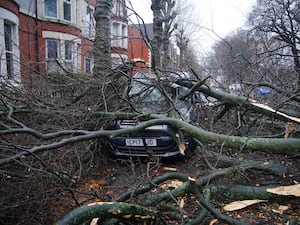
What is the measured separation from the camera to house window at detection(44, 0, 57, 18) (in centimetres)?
1434

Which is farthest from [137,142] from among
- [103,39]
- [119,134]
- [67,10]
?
[67,10]

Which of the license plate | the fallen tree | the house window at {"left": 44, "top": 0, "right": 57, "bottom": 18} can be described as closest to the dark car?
the license plate

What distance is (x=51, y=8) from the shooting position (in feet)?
47.7

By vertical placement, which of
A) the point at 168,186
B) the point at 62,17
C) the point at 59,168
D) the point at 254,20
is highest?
the point at 62,17

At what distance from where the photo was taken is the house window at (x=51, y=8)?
14.3 meters

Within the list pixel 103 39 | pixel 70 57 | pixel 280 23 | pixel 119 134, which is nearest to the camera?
pixel 119 134

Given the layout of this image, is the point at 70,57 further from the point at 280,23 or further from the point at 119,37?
the point at 280,23

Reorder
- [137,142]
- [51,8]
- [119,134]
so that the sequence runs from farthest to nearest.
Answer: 1. [51,8]
2. [137,142]
3. [119,134]

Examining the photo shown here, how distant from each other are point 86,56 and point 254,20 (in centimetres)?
469

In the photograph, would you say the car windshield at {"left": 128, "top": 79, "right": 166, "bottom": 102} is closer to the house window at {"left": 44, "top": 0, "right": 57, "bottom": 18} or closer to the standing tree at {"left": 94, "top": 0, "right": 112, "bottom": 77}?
the standing tree at {"left": 94, "top": 0, "right": 112, "bottom": 77}

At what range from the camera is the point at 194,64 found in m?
5.84

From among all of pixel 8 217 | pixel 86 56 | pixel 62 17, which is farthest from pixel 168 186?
pixel 62 17

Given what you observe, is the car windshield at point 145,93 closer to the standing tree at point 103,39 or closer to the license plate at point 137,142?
the standing tree at point 103,39

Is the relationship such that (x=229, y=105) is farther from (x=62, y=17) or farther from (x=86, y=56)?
(x=62, y=17)
